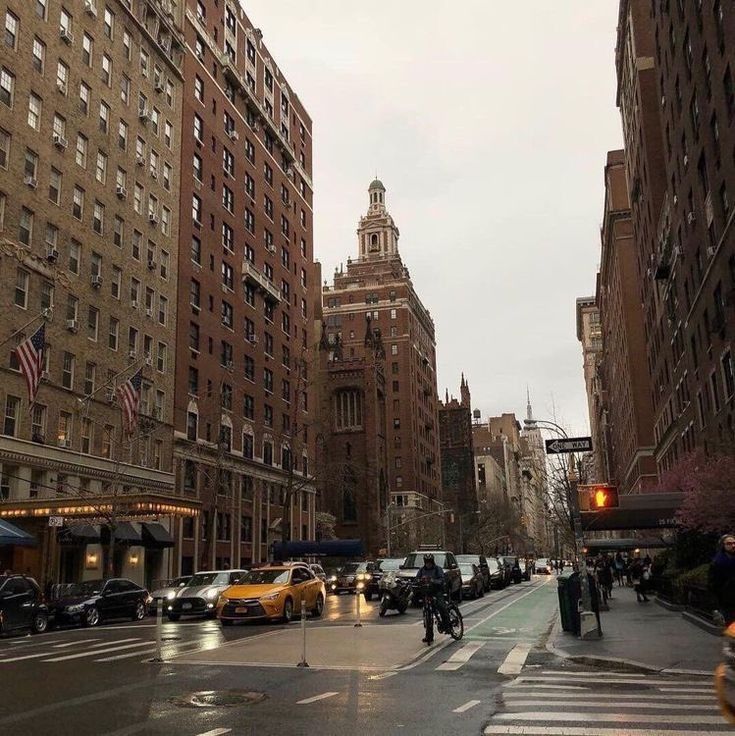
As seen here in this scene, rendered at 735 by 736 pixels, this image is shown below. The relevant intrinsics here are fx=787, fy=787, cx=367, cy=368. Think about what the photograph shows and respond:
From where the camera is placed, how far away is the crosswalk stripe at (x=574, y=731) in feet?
25.8

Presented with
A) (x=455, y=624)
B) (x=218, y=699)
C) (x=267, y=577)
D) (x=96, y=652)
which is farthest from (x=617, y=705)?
(x=267, y=577)

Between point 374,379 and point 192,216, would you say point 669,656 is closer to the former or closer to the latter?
point 192,216

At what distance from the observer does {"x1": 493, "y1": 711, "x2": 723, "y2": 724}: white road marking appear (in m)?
8.51

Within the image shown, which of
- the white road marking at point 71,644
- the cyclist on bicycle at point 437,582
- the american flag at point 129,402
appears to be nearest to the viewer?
the white road marking at point 71,644

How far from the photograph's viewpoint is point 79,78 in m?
43.0

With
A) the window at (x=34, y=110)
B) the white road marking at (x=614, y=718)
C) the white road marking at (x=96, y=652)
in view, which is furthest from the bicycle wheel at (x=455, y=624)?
the window at (x=34, y=110)

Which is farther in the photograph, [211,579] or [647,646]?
[211,579]

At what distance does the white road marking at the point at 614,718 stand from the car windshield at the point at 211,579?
2142cm

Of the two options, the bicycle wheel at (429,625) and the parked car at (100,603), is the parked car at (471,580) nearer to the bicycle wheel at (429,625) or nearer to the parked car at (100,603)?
the parked car at (100,603)

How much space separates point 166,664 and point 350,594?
3549cm

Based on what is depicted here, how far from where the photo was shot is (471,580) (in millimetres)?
36250

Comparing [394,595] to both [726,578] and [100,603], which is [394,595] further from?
[726,578]

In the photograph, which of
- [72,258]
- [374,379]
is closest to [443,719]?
[72,258]

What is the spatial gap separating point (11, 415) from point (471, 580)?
72.9ft
